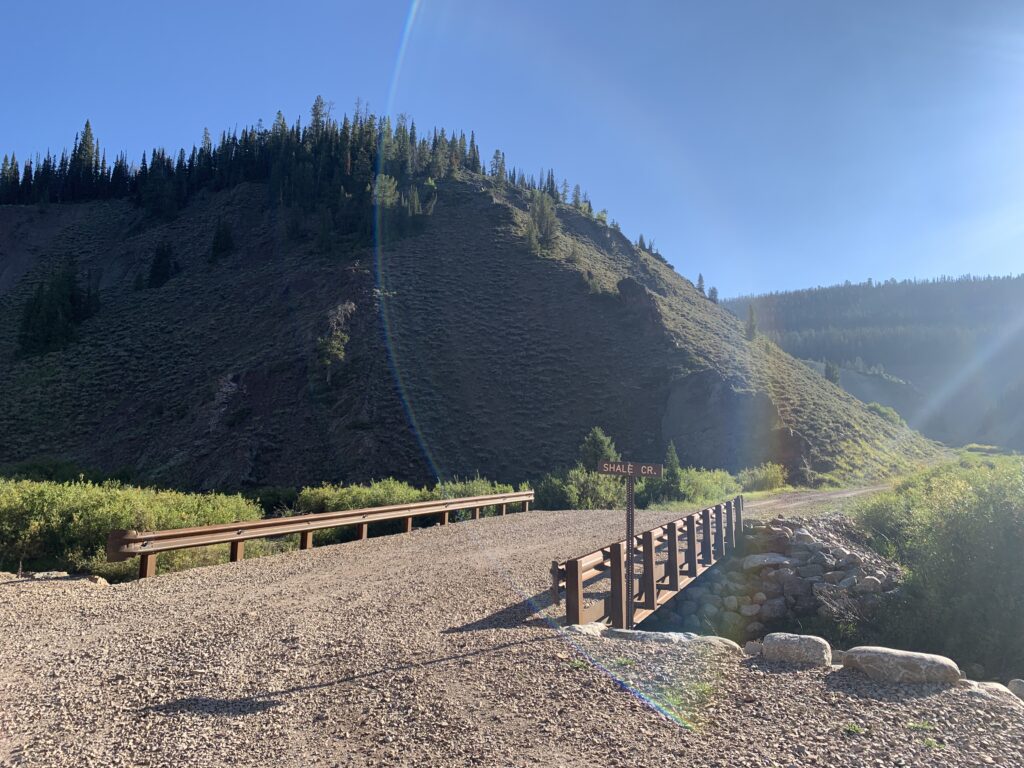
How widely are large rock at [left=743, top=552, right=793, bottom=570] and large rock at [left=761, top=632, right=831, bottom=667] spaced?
25.8 ft

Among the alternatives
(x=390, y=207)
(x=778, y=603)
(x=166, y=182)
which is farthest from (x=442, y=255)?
(x=778, y=603)

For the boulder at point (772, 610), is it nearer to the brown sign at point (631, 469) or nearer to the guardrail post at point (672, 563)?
the guardrail post at point (672, 563)

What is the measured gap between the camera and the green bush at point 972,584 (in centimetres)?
914

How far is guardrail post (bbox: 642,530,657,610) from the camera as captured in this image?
29.3 feet

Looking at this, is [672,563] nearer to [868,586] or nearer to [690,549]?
[690,549]

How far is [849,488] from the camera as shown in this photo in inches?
1444

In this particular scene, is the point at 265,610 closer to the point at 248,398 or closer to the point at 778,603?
the point at 778,603

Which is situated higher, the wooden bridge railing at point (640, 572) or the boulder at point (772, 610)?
the wooden bridge railing at point (640, 572)

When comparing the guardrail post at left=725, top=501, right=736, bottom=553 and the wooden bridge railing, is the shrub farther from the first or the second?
the wooden bridge railing

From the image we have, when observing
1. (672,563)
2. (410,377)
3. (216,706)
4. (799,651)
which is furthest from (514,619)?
(410,377)

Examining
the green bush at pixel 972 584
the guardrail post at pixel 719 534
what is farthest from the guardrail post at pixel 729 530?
the green bush at pixel 972 584

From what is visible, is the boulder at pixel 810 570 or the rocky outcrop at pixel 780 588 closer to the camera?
the rocky outcrop at pixel 780 588

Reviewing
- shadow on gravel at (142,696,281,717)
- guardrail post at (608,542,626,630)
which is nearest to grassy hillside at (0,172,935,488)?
guardrail post at (608,542,626,630)

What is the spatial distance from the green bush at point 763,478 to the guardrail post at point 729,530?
20.9 metres
